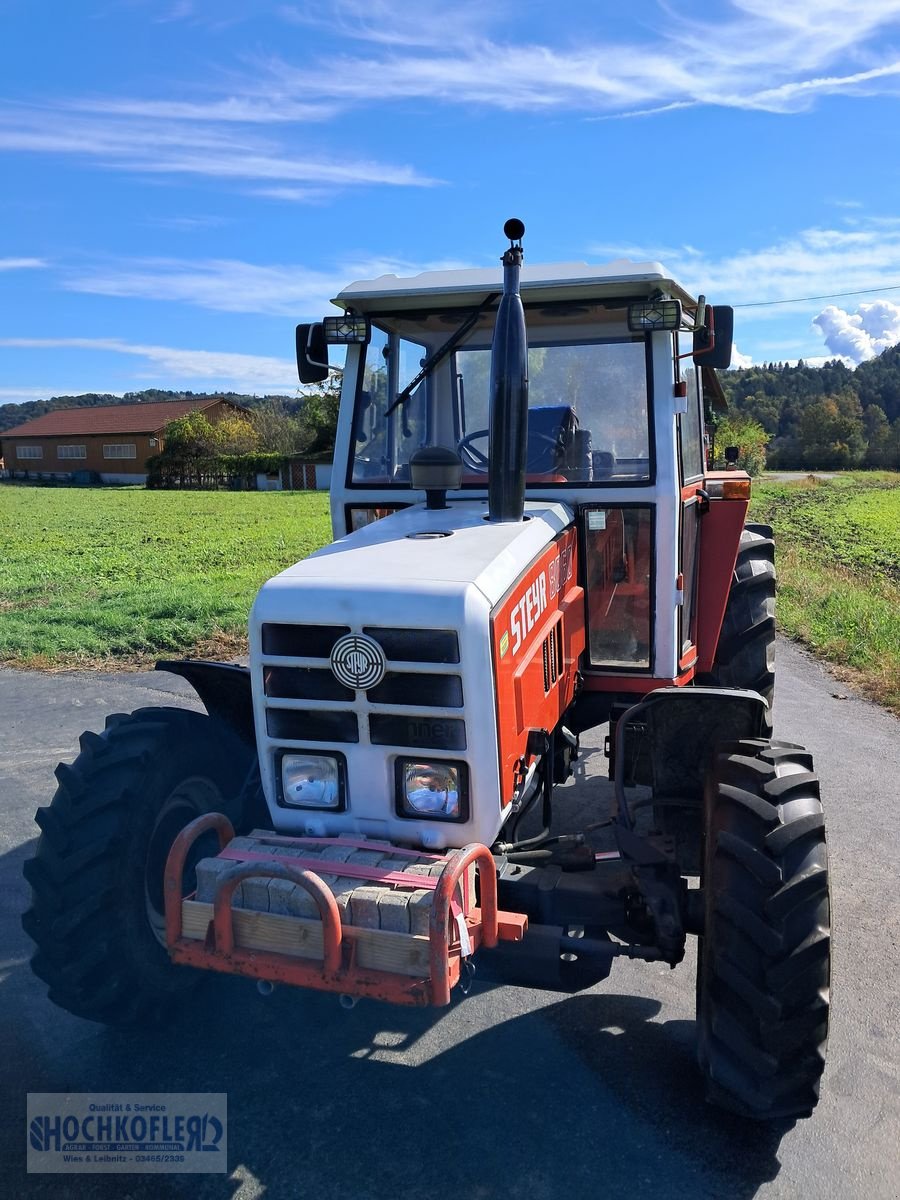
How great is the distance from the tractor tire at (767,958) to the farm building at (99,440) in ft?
225

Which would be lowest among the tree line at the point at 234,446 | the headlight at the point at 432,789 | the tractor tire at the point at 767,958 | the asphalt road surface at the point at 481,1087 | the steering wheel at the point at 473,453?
the asphalt road surface at the point at 481,1087

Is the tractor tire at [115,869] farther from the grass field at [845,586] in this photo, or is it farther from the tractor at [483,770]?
the grass field at [845,586]

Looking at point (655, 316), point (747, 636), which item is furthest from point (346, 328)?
point (747, 636)

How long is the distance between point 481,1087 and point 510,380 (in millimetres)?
2516

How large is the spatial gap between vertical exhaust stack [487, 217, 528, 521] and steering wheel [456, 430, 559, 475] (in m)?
0.83

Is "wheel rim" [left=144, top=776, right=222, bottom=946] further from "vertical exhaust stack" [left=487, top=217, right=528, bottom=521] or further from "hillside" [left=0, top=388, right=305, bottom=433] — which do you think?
"hillside" [left=0, top=388, right=305, bottom=433]

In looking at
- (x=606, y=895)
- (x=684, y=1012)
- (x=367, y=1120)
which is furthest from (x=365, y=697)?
(x=684, y=1012)

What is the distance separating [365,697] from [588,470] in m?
1.84

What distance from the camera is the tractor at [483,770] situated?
2967 mm

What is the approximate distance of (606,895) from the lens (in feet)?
10.9

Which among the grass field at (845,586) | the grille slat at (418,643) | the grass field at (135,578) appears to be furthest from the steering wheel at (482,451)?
the grass field at (135,578)

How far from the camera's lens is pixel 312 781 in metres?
3.36

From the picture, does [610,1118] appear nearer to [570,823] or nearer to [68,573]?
[570,823]

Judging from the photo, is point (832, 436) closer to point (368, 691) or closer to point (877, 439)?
point (877, 439)
